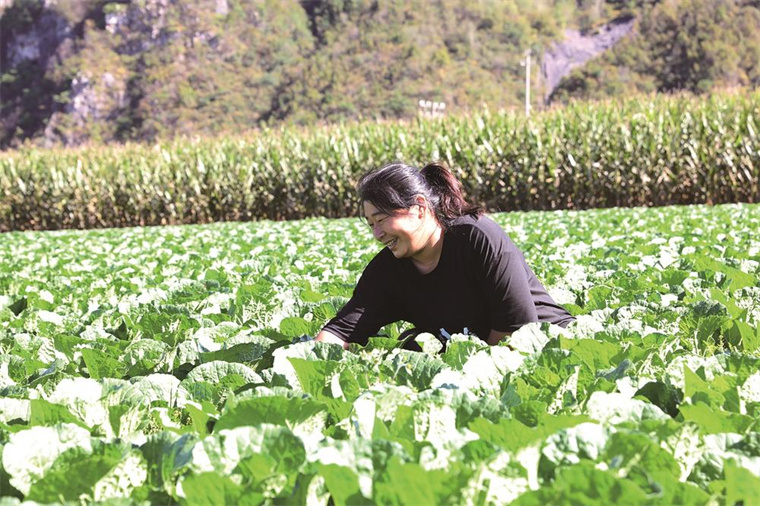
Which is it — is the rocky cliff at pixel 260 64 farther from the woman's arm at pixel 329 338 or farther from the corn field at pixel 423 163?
the woman's arm at pixel 329 338

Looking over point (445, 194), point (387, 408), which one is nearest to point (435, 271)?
point (445, 194)

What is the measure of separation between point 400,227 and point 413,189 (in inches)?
7.0

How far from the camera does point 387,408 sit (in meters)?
1.72

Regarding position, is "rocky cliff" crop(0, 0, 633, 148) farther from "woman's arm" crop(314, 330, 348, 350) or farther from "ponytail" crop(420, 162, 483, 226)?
"woman's arm" crop(314, 330, 348, 350)

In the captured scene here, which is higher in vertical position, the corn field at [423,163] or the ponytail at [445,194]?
the ponytail at [445,194]

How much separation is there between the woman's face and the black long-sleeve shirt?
18 cm

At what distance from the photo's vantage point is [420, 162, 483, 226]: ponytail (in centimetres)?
323

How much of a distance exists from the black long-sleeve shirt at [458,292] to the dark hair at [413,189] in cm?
8

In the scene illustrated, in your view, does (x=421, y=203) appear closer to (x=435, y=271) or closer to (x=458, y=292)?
(x=435, y=271)

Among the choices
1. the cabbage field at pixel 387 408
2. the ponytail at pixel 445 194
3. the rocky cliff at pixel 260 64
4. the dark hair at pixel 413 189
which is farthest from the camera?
the rocky cliff at pixel 260 64

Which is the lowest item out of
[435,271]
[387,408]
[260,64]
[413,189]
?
[435,271]

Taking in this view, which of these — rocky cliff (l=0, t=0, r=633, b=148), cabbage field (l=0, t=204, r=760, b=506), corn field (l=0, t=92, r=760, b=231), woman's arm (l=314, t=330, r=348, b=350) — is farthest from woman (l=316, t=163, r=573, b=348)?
rocky cliff (l=0, t=0, r=633, b=148)

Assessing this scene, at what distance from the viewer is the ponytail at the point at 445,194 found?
3.23 meters

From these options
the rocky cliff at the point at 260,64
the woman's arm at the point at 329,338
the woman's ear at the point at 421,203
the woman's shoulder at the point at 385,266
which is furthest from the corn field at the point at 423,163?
the rocky cliff at the point at 260,64
